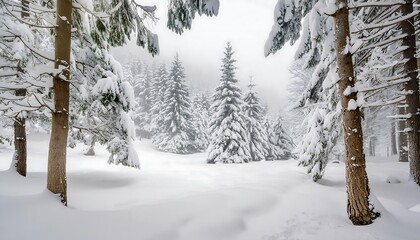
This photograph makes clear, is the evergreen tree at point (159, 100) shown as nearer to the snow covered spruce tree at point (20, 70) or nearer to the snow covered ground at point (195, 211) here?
the snow covered spruce tree at point (20, 70)

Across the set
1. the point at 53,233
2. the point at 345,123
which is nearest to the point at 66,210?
the point at 53,233

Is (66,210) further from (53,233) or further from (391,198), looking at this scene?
(391,198)

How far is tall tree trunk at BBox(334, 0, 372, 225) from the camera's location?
542 cm

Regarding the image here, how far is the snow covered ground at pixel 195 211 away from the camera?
4914mm

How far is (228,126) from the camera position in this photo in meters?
24.3

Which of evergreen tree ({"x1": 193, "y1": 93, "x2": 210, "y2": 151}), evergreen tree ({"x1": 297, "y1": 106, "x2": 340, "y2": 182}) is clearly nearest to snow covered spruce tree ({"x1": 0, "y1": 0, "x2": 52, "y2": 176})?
evergreen tree ({"x1": 297, "y1": 106, "x2": 340, "y2": 182})

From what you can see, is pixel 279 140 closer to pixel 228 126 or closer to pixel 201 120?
pixel 228 126

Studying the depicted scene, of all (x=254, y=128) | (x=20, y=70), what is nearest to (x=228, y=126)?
(x=254, y=128)

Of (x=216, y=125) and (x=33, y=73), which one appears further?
(x=216, y=125)

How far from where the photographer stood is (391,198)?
777 centimetres

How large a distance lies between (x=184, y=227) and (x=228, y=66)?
21850 millimetres

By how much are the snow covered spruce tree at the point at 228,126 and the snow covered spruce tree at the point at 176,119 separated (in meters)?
10.7

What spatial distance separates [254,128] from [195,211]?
870 inches

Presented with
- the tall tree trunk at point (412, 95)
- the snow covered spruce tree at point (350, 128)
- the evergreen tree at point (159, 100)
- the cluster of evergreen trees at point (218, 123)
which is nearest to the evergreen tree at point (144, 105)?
the cluster of evergreen trees at point (218, 123)
